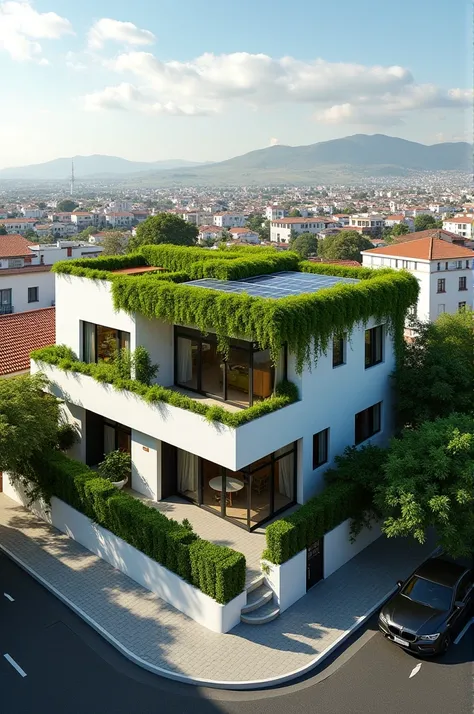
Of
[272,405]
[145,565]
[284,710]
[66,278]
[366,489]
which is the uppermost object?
[66,278]

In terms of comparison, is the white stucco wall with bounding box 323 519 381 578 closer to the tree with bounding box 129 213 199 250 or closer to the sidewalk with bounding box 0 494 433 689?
the sidewalk with bounding box 0 494 433 689

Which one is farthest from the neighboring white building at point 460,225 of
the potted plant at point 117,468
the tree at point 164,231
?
the potted plant at point 117,468

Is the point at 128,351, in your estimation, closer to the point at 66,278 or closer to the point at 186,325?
the point at 186,325

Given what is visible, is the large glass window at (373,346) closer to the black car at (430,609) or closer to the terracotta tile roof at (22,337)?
the black car at (430,609)

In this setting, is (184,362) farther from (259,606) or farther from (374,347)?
(259,606)

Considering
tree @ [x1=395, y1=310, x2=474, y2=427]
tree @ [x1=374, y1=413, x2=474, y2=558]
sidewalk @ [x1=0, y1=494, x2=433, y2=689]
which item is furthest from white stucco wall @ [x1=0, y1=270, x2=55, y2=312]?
tree @ [x1=374, y1=413, x2=474, y2=558]

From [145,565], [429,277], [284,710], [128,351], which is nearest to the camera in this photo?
[284,710]

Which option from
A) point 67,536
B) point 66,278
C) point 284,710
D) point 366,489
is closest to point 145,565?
point 67,536

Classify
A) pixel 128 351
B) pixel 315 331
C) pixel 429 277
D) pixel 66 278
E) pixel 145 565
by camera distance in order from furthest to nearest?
pixel 429 277 < pixel 66 278 < pixel 128 351 < pixel 315 331 < pixel 145 565
